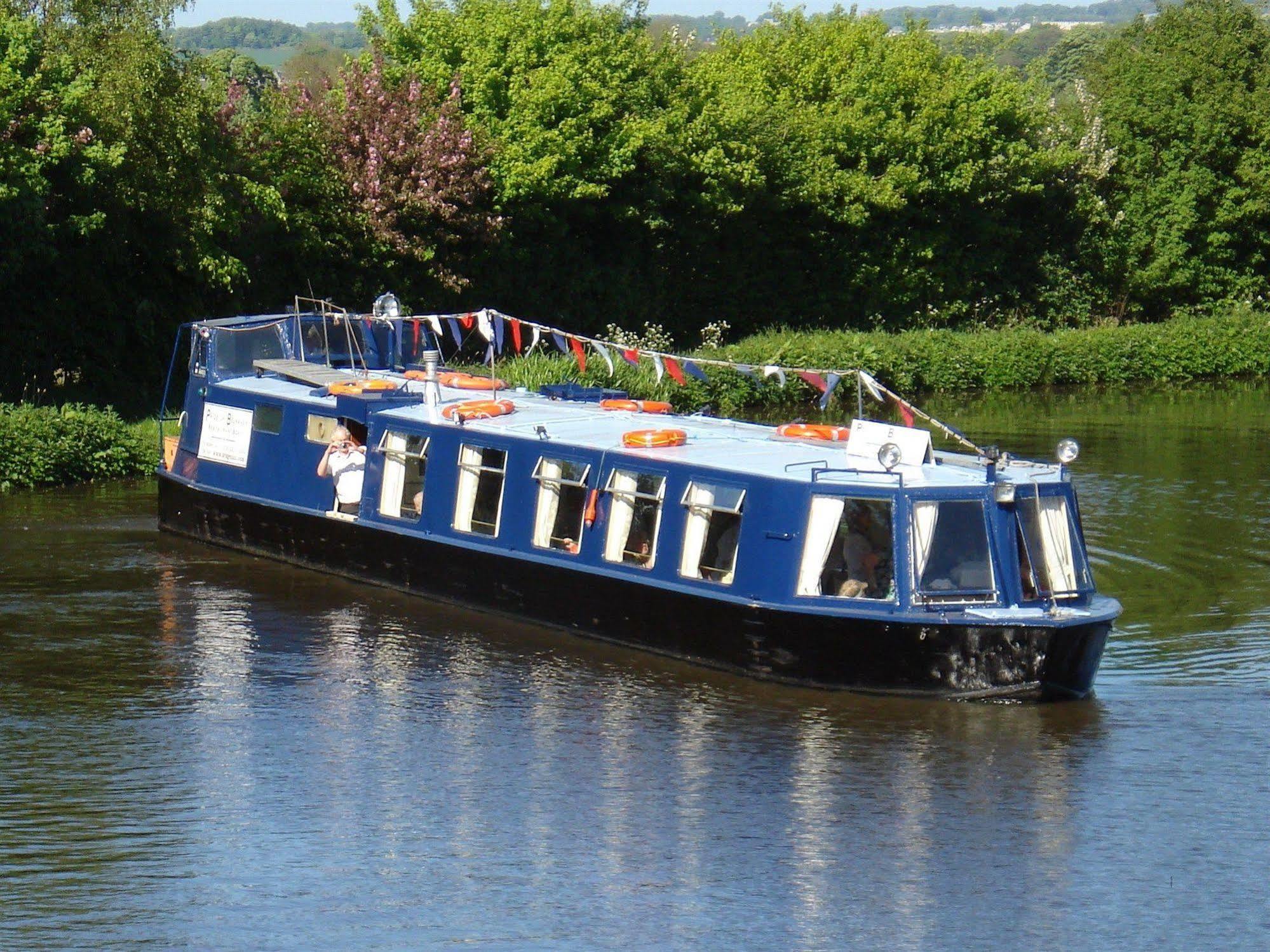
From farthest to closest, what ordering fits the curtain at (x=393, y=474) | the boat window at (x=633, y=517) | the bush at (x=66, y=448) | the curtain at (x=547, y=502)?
the bush at (x=66, y=448)
the curtain at (x=393, y=474)
the curtain at (x=547, y=502)
the boat window at (x=633, y=517)

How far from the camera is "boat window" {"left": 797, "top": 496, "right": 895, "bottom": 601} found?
14.5 meters

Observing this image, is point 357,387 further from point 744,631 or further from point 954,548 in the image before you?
point 954,548

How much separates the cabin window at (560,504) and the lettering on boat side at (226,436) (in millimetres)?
5283

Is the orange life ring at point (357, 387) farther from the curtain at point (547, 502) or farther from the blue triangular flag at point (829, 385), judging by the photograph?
the blue triangular flag at point (829, 385)

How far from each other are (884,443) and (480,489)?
4486mm

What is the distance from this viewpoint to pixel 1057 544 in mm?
14969

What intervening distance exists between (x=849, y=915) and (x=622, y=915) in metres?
1.35

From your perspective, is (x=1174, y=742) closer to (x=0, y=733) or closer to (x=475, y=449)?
(x=475, y=449)

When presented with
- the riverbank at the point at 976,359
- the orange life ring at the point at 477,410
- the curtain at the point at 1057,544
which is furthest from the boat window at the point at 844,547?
the riverbank at the point at 976,359

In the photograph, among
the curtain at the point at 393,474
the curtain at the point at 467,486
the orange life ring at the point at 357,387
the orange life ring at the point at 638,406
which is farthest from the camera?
the orange life ring at the point at 357,387

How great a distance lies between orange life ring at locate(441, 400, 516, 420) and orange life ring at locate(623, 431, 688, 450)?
7.59 ft

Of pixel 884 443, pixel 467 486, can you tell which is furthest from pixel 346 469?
pixel 884 443

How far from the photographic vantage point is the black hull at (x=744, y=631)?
14367 millimetres

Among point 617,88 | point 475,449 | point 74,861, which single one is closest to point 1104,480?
point 475,449
